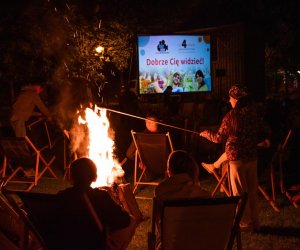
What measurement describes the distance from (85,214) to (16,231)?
3.24ft

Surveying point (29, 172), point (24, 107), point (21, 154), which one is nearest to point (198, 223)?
point (21, 154)

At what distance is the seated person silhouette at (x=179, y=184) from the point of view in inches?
148

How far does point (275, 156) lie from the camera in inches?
246

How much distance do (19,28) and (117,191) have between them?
11025 mm

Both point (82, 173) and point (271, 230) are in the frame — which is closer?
point (82, 173)

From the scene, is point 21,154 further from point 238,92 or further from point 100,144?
point 238,92

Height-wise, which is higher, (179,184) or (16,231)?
(179,184)

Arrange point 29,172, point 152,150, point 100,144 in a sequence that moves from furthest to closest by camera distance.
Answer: point 29,172, point 152,150, point 100,144

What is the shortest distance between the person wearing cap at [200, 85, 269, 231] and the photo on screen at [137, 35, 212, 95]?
998 cm

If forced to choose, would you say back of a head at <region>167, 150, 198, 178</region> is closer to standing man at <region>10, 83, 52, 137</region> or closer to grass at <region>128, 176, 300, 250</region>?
grass at <region>128, 176, 300, 250</region>

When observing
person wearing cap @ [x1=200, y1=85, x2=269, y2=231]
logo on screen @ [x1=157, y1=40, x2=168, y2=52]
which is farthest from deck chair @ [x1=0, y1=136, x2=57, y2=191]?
logo on screen @ [x1=157, y1=40, x2=168, y2=52]

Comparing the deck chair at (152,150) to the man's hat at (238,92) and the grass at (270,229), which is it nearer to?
the grass at (270,229)

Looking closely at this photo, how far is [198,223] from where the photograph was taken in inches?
135

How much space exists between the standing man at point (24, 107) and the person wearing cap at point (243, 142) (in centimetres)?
414
